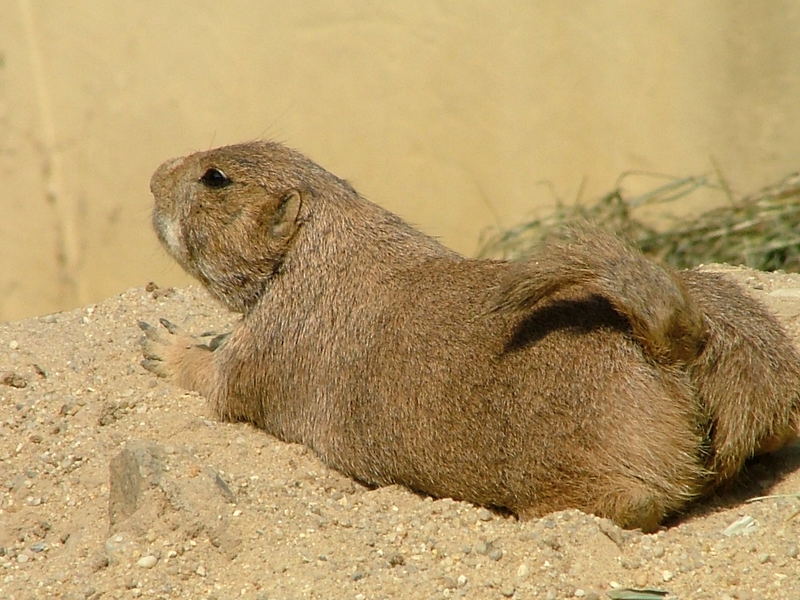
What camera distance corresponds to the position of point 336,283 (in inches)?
191

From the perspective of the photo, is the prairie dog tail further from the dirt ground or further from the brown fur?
the dirt ground

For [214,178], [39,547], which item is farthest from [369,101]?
[39,547]

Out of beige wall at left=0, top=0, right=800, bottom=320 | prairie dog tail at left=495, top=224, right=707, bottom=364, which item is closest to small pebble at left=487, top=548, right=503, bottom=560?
prairie dog tail at left=495, top=224, right=707, bottom=364

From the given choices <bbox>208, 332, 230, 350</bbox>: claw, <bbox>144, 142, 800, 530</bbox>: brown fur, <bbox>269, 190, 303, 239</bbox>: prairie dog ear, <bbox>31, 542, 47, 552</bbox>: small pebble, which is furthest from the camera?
<bbox>208, 332, 230, 350</bbox>: claw

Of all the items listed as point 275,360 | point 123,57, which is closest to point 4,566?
point 275,360

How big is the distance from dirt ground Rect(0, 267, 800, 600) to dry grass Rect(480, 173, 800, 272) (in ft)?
10.4

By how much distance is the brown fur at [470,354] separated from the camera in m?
3.81

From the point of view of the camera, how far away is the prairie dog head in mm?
5027

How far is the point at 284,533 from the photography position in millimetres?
3885

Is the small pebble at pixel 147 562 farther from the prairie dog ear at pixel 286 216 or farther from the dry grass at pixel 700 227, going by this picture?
the dry grass at pixel 700 227

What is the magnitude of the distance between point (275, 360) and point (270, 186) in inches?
30.6

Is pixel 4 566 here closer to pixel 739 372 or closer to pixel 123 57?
pixel 739 372

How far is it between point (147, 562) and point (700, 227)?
524 cm

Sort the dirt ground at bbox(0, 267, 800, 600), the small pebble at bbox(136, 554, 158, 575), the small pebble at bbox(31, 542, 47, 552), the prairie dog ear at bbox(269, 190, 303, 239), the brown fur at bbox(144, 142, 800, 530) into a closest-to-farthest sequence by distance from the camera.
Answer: the dirt ground at bbox(0, 267, 800, 600)
the small pebble at bbox(136, 554, 158, 575)
the brown fur at bbox(144, 142, 800, 530)
the small pebble at bbox(31, 542, 47, 552)
the prairie dog ear at bbox(269, 190, 303, 239)
